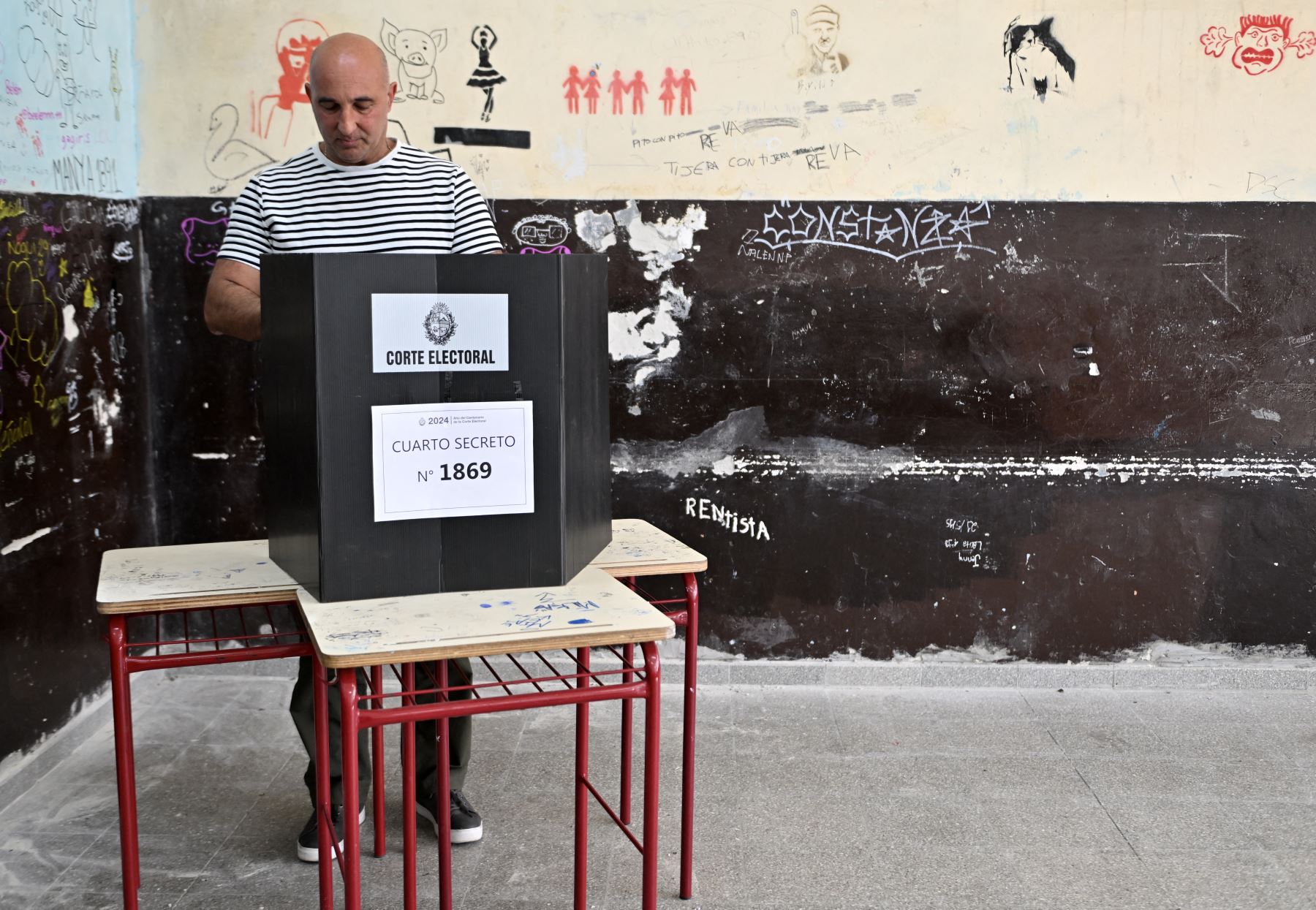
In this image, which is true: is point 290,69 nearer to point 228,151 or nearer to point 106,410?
point 228,151

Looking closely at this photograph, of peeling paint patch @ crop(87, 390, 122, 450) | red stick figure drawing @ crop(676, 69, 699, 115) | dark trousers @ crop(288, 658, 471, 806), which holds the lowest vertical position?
dark trousers @ crop(288, 658, 471, 806)

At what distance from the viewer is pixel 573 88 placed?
11.0 feet

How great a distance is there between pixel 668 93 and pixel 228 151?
127 centimetres

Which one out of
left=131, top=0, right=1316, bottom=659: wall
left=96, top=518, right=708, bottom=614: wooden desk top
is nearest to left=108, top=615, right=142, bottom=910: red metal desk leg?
left=96, top=518, right=708, bottom=614: wooden desk top

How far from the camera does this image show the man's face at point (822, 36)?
131 inches

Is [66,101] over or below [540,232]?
over

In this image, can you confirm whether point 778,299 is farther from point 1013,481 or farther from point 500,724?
point 500,724

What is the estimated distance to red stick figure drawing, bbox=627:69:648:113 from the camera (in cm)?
334

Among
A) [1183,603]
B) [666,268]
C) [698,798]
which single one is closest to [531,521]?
[698,798]

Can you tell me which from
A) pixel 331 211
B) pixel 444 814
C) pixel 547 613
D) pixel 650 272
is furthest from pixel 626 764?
pixel 650 272

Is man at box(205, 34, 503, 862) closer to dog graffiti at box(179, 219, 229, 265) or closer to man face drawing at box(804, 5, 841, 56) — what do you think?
dog graffiti at box(179, 219, 229, 265)

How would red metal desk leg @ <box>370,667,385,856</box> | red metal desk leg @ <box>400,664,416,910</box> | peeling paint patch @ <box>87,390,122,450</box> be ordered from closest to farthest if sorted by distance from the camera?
red metal desk leg @ <box>400,664,416,910</box> → red metal desk leg @ <box>370,667,385,856</box> → peeling paint patch @ <box>87,390,122,450</box>

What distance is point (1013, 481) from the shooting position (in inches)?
138

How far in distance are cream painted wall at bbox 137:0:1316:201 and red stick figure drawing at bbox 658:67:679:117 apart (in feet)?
0.06
